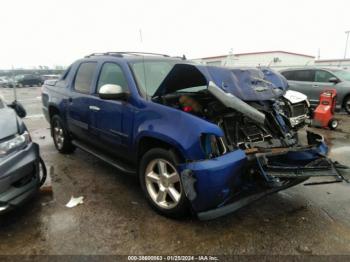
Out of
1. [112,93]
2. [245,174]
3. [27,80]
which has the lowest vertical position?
[27,80]

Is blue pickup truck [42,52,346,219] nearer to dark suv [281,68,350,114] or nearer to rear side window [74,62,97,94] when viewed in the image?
rear side window [74,62,97,94]

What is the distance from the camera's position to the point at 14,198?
2941 millimetres

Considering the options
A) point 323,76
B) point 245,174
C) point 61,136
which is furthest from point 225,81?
point 323,76

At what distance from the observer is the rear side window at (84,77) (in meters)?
4.54

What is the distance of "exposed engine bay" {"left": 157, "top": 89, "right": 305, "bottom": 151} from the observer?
11.2 feet

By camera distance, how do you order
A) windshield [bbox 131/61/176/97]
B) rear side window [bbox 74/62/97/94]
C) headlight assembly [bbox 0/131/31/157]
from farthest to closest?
1. rear side window [bbox 74/62/97/94]
2. windshield [bbox 131/61/176/97]
3. headlight assembly [bbox 0/131/31/157]

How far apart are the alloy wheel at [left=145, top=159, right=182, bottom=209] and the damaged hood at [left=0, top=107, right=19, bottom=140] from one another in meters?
1.50

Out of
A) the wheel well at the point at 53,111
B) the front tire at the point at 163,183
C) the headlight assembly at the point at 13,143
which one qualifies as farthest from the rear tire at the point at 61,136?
the front tire at the point at 163,183

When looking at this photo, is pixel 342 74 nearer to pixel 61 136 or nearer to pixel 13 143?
pixel 61 136

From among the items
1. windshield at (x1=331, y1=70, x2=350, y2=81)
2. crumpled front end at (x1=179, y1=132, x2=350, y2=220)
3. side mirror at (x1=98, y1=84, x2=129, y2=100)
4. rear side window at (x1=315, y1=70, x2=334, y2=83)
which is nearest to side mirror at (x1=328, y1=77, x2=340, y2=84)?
rear side window at (x1=315, y1=70, x2=334, y2=83)

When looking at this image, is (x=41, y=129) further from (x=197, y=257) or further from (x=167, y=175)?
(x=197, y=257)

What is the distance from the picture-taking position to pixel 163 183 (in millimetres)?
3248

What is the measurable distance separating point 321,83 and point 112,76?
868cm

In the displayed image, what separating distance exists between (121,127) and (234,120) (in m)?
1.37
